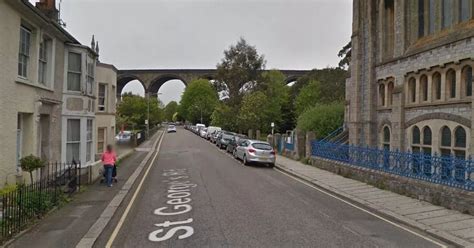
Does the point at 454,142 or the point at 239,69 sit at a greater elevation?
the point at 239,69

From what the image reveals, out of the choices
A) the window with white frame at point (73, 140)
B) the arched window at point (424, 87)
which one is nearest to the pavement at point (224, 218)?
the window with white frame at point (73, 140)

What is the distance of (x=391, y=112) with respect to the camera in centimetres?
1862

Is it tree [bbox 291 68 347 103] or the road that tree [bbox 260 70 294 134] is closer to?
tree [bbox 291 68 347 103]

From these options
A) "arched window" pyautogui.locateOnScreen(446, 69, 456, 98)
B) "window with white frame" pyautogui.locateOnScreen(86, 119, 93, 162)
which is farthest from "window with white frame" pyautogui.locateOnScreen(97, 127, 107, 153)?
"arched window" pyautogui.locateOnScreen(446, 69, 456, 98)

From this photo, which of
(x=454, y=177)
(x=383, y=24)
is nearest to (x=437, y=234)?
(x=454, y=177)

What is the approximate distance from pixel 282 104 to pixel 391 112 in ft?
137

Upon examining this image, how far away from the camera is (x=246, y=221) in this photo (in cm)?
861

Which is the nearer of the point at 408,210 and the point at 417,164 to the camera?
the point at 408,210

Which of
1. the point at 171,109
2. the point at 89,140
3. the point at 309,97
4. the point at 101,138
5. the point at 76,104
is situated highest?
the point at 171,109

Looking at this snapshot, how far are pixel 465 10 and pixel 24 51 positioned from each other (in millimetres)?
15559

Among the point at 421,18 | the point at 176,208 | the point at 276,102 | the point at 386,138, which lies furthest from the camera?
the point at 276,102

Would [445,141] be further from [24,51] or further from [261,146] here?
[24,51]

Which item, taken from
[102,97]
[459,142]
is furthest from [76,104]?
[459,142]

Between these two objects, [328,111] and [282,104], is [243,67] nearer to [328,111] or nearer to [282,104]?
[282,104]
